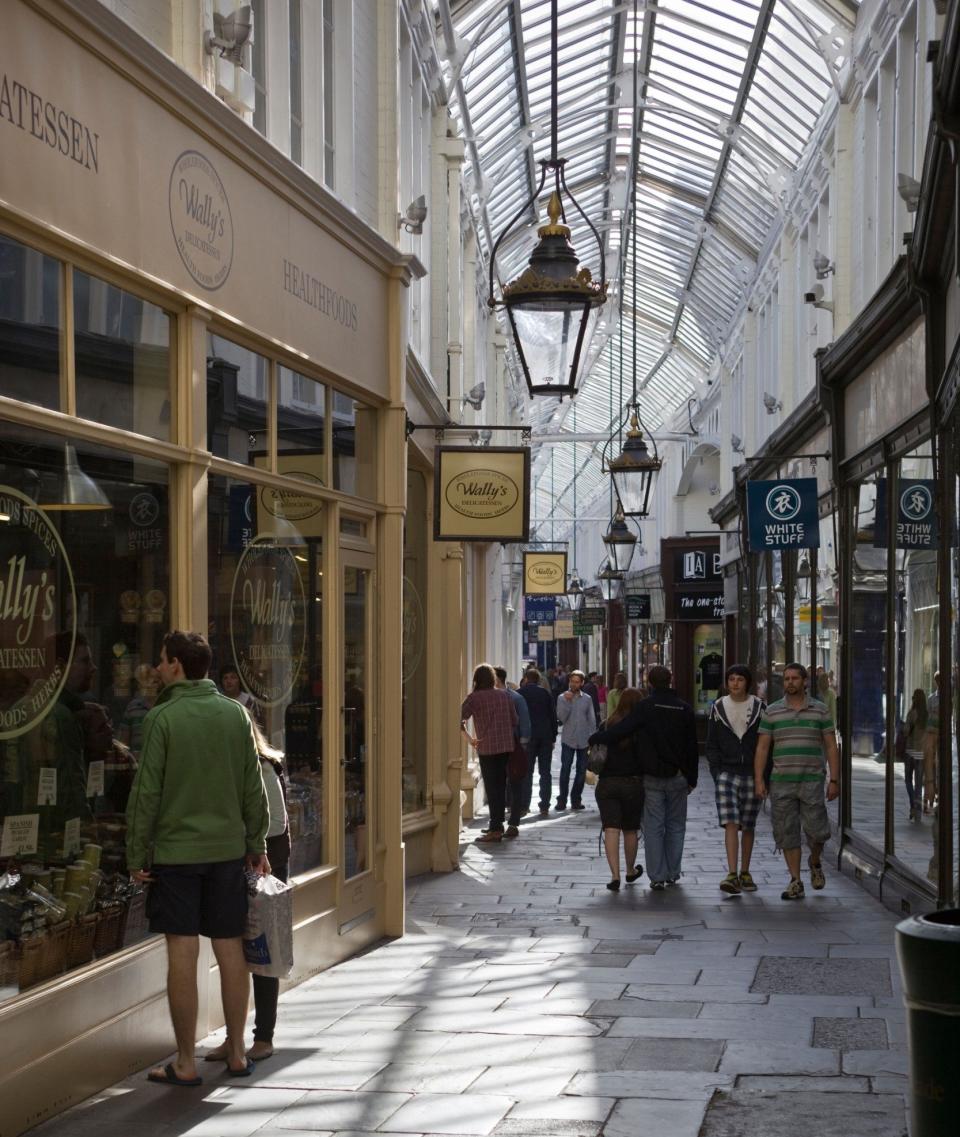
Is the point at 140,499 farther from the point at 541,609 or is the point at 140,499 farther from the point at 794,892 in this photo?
the point at 541,609

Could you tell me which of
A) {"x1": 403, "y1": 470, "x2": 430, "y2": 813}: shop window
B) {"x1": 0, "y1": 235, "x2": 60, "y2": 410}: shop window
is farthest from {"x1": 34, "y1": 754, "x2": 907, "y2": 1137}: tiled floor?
{"x1": 0, "y1": 235, "x2": 60, "y2": 410}: shop window

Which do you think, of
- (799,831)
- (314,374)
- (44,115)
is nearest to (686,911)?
(799,831)

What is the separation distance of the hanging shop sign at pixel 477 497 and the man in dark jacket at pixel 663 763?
2206 mm

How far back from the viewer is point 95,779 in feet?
23.1

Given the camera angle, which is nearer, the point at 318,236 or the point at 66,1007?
the point at 66,1007

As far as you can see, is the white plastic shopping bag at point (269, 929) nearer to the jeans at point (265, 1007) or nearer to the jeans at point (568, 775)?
the jeans at point (265, 1007)

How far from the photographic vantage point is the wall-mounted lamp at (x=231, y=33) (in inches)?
330

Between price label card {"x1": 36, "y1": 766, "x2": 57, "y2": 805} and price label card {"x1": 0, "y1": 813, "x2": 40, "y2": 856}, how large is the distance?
74 millimetres

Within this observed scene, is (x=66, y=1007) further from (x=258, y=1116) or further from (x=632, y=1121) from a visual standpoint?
(x=632, y=1121)

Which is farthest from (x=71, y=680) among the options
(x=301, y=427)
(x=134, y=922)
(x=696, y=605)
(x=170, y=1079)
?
(x=696, y=605)

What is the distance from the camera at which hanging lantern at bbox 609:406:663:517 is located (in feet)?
66.9

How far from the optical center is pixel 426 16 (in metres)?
15.9

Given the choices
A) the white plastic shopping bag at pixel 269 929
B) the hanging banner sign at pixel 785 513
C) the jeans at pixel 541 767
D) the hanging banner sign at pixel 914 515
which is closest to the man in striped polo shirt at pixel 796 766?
the hanging banner sign at pixel 914 515

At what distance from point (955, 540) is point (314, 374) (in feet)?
12.7
